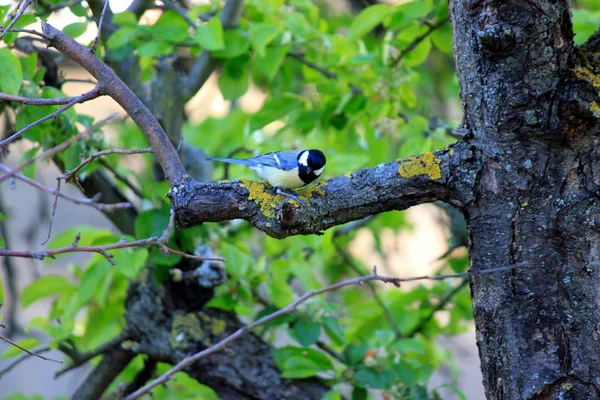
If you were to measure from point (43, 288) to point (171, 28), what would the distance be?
134 cm

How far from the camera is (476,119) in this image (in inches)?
65.9

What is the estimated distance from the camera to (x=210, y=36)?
238cm

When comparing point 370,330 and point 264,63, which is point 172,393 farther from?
point 264,63

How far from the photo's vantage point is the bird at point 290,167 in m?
2.14

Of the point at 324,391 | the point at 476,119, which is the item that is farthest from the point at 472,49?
the point at 324,391

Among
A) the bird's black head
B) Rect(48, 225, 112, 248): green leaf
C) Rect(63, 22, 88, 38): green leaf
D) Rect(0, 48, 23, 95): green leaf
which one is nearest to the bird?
the bird's black head

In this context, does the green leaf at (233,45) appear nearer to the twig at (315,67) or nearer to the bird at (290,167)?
the twig at (315,67)

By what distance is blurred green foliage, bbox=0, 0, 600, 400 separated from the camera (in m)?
2.42

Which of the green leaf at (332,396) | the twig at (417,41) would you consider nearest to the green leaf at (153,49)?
the twig at (417,41)

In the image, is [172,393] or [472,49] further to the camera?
[172,393]

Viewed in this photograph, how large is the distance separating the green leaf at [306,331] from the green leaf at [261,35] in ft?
3.63

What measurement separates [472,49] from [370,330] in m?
1.81

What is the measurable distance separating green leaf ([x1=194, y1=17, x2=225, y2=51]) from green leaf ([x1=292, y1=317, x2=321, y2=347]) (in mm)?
1152

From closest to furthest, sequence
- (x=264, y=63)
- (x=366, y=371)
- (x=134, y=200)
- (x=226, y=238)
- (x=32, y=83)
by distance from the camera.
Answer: (x=32, y=83)
(x=366, y=371)
(x=264, y=63)
(x=226, y=238)
(x=134, y=200)
